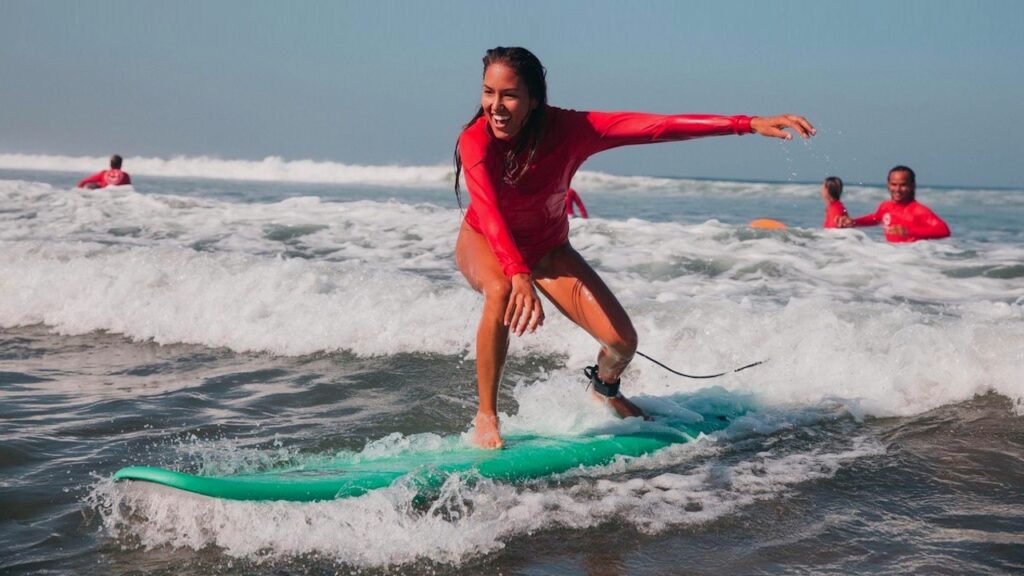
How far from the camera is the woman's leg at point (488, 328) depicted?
3995 mm

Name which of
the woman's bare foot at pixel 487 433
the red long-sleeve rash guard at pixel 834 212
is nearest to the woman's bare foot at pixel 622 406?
the woman's bare foot at pixel 487 433

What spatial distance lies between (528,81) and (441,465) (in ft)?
5.24

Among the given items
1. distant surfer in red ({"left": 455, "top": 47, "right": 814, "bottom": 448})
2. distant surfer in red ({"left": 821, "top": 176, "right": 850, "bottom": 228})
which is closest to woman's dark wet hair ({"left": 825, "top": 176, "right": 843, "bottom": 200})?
distant surfer in red ({"left": 821, "top": 176, "right": 850, "bottom": 228})

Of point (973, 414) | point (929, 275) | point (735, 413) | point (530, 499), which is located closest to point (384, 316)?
point (735, 413)

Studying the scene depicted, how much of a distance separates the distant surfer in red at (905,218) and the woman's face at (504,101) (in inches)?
312

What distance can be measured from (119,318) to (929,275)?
24.5ft

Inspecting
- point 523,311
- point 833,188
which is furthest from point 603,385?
point 833,188

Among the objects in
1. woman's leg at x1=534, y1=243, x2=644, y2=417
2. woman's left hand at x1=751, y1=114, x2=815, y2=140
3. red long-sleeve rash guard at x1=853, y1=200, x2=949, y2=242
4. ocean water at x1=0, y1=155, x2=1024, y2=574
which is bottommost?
ocean water at x1=0, y1=155, x2=1024, y2=574

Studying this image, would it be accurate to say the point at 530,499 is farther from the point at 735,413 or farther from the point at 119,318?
the point at 119,318

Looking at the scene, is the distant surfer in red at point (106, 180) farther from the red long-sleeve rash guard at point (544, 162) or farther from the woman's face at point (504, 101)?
the woman's face at point (504, 101)

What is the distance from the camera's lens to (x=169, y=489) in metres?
3.34

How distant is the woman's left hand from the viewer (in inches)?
140

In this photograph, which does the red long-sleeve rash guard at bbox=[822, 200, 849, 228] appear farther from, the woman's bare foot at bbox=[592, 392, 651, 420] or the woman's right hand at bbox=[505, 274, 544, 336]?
the woman's right hand at bbox=[505, 274, 544, 336]

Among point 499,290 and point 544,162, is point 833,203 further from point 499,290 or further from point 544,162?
point 499,290
